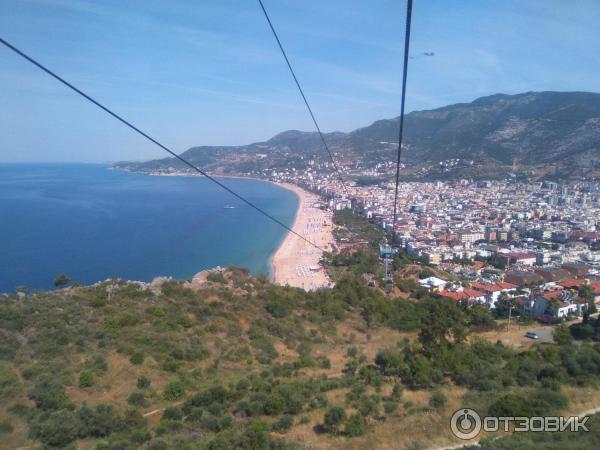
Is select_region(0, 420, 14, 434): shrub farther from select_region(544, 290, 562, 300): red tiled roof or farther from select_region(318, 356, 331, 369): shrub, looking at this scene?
select_region(544, 290, 562, 300): red tiled roof

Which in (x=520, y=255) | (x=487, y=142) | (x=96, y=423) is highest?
(x=487, y=142)

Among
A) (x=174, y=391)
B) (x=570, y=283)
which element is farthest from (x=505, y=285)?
(x=174, y=391)

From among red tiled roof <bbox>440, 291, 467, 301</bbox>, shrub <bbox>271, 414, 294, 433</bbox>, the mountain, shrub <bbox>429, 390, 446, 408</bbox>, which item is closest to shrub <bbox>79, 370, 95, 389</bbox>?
shrub <bbox>271, 414, 294, 433</bbox>

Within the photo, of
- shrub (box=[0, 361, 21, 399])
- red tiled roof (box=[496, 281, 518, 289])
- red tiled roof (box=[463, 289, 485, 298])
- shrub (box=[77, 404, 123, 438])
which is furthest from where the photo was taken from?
red tiled roof (box=[496, 281, 518, 289])

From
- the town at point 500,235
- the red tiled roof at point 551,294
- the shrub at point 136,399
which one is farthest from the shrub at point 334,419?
the red tiled roof at point 551,294

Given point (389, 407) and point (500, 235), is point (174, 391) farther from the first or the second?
point (500, 235)

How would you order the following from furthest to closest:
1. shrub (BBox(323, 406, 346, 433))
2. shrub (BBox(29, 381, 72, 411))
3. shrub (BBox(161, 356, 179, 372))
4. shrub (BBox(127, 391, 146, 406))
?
shrub (BBox(161, 356, 179, 372)), shrub (BBox(127, 391, 146, 406)), shrub (BBox(29, 381, 72, 411)), shrub (BBox(323, 406, 346, 433))
